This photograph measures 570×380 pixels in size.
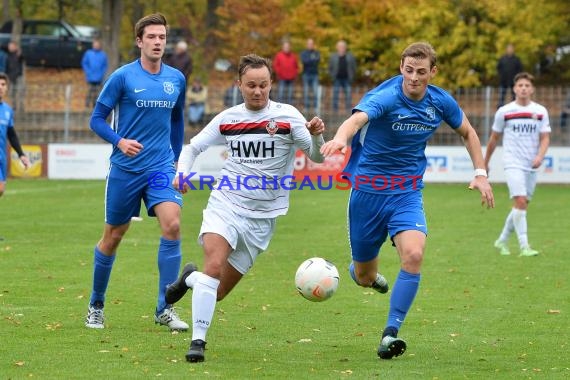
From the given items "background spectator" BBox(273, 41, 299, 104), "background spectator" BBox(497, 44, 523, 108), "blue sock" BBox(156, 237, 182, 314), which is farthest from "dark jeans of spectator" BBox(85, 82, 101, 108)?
"blue sock" BBox(156, 237, 182, 314)

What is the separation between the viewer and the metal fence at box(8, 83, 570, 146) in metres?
27.8

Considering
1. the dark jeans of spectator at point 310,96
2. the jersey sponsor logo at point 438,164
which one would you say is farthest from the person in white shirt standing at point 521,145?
the dark jeans of spectator at point 310,96

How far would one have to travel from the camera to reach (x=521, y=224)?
48.1ft

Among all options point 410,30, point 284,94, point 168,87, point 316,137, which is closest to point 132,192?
point 168,87

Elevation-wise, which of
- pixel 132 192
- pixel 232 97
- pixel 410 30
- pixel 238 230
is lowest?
pixel 238 230

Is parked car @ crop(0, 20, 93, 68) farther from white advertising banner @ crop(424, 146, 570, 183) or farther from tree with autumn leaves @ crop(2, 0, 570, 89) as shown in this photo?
white advertising banner @ crop(424, 146, 570, 183)

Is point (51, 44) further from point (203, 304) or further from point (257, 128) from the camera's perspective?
point (203, 304)

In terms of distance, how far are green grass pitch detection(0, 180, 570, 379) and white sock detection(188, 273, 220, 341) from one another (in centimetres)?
24

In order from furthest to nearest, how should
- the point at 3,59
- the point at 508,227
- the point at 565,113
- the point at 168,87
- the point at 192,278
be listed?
the point at 3,59 → the point at 565,113 → the point at 508,227 → the point at 168,87 → the point at 192,278

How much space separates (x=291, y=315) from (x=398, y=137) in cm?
215

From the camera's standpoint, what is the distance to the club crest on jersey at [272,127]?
8.05 m

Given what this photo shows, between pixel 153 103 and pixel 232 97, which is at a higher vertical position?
pixel 153 103

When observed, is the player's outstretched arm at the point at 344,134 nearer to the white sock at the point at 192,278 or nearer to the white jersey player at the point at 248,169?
the white jersey player at the point at 248,169

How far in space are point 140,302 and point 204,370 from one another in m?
3.14
